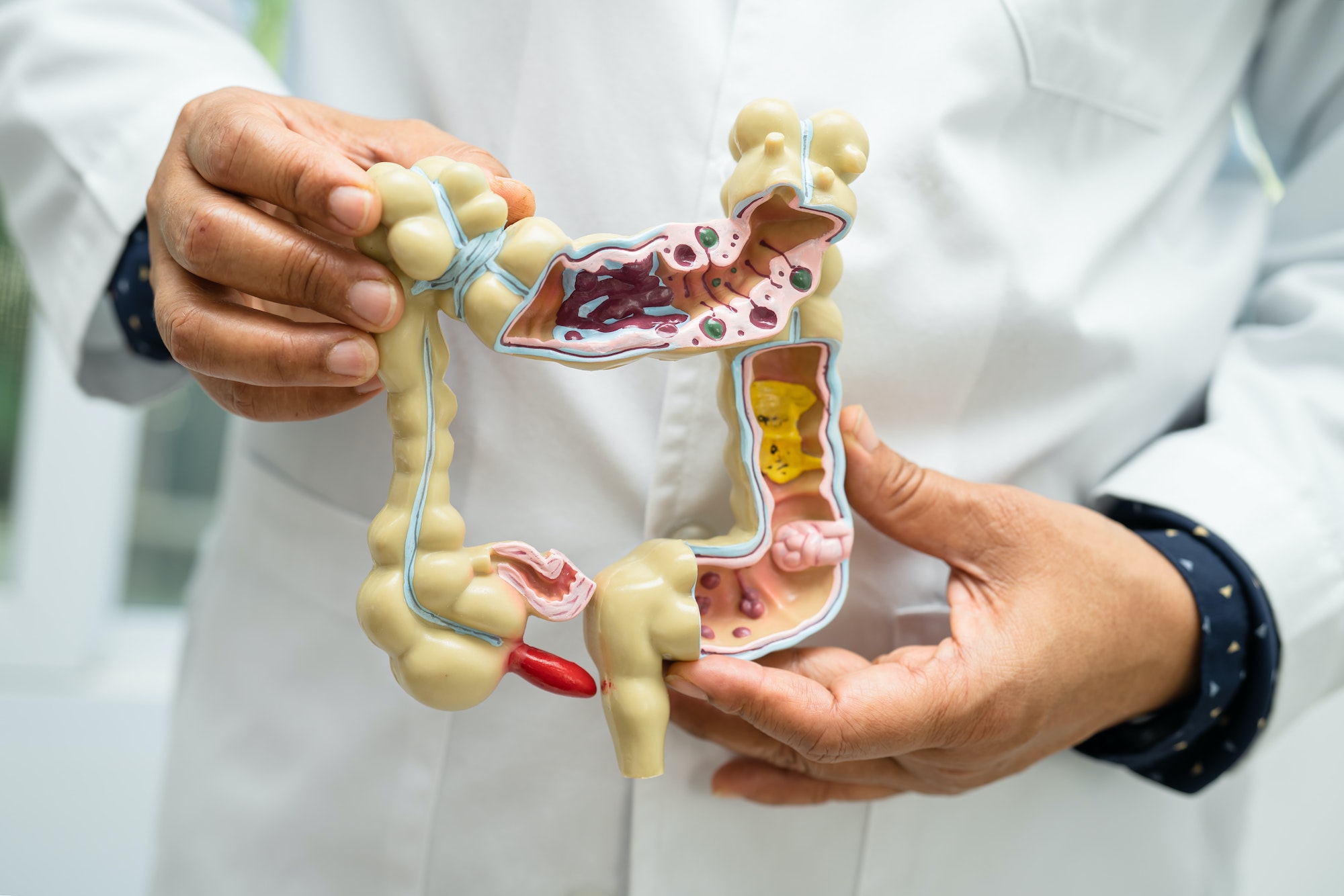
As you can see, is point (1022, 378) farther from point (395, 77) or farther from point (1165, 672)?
point (395, 77)

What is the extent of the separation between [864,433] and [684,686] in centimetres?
18

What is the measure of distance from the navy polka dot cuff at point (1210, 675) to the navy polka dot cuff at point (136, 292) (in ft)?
2.33

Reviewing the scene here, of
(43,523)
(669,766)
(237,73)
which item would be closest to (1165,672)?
(669,766)

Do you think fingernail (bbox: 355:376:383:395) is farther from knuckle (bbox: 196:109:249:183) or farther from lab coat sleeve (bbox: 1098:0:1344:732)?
lab coat sleeve (bbox: 1098:0:1344:732)

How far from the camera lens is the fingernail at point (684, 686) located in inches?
19.4

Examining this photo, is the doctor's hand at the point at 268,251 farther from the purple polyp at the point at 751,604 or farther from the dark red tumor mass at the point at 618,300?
the purple polyp at the point at 751,604

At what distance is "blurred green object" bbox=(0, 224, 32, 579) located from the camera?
4.42 feet

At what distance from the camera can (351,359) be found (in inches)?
17.5

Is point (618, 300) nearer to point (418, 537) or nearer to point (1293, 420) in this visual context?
point (418, 537)

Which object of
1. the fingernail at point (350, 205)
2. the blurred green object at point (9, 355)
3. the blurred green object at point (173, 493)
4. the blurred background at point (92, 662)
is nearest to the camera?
the fingernail at point (350, 205)

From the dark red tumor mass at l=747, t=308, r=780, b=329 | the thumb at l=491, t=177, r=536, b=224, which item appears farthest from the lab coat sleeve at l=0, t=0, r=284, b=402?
the dark red tumor mass at l=747, t=308, r=780, b=329


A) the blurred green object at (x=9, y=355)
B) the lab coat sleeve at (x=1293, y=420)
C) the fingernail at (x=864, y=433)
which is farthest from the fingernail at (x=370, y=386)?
the blurred green object at (x=9, y=355)

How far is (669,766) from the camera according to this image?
1.95 ft

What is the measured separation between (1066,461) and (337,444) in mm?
515
